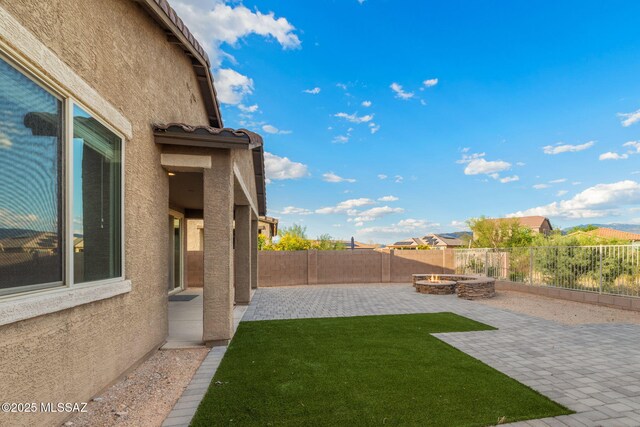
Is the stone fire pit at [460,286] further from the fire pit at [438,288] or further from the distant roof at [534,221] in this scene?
the distant roof at [534,221]

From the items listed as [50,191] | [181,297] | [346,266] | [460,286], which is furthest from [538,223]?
Result: [50,191]

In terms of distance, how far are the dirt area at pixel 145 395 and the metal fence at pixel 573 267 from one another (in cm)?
1167

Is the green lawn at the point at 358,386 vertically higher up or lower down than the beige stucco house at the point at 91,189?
lower down

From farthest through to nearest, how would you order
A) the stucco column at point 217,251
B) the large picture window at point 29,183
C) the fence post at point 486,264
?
the fence post at point 486,264
the stucco column at point 217,251
the large picture window at point 29,183

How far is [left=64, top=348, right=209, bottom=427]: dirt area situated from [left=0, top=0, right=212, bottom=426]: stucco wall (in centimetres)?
17

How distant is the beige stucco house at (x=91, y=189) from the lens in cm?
261

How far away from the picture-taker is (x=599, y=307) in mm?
9773

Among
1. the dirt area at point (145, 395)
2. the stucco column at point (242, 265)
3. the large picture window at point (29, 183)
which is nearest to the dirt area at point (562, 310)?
the stucco column at point (242, 265)

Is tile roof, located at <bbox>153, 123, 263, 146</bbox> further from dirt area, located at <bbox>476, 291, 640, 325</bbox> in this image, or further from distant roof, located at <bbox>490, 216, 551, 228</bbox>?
distant roof, located at <bbox>490, 216, 551, 228</bbox>

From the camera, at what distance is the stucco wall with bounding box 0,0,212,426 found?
8.88ft

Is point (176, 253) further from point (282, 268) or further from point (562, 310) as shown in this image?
point (562, 310)

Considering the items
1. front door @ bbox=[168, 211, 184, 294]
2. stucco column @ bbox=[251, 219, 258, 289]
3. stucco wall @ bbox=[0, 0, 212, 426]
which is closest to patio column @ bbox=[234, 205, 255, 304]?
front door @ bbox=[168, 211, 184, 294]

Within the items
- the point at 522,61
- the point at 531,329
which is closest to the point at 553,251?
the point at 531,329

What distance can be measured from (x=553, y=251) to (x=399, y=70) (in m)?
14.4
